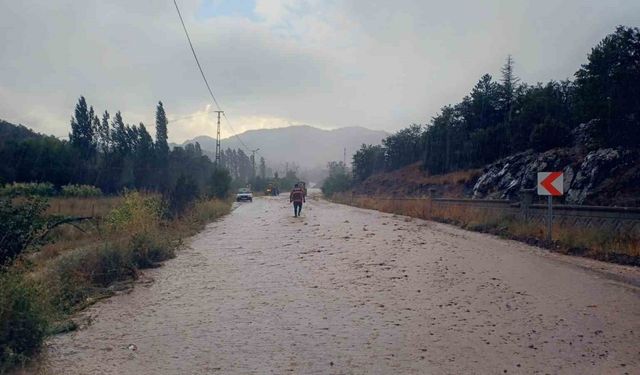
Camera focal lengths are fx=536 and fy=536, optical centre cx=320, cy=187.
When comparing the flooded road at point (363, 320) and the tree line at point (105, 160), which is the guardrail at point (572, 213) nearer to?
the flooded road at point (363, 320)

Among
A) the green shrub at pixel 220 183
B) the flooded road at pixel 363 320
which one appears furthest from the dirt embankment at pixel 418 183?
the flooded road at pixel 363 320

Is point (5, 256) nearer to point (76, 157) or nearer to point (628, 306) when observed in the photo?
point (628, 306)

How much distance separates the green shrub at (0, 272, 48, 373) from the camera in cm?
547

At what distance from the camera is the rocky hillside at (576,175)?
26.0 meters

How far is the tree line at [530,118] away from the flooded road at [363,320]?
668 inches

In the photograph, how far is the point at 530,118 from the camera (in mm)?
43344

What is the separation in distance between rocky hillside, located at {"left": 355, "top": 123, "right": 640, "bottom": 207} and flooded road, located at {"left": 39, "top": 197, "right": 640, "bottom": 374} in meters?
14.4

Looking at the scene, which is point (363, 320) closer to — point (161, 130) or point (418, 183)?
point (418, 183)

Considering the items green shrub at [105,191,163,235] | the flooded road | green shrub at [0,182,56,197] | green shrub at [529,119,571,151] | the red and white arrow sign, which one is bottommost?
the flooded road

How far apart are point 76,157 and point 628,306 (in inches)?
2554

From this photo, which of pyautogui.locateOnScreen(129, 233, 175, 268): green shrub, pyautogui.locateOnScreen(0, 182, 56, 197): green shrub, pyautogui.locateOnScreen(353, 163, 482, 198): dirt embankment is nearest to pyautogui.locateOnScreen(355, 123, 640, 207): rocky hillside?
pyautogui.locateOnScreen(353, 163, 482, 198): dirt embankment

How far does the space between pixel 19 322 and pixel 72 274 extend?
482cm

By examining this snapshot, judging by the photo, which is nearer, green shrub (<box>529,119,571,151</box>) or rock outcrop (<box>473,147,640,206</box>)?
rock outcrop (<box>473,147,640,206</box>)

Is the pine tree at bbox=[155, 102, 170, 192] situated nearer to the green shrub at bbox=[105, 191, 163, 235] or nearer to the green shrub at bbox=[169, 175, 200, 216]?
the green shrub at bbox=[169, 175, 200, 216]
